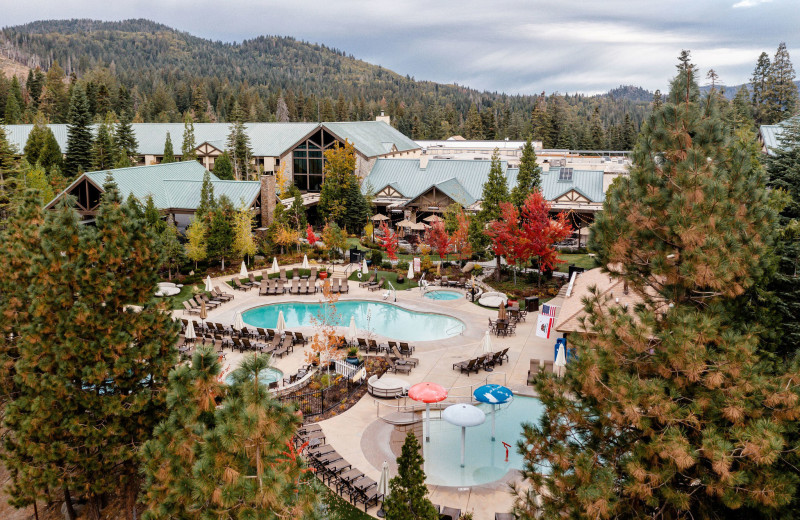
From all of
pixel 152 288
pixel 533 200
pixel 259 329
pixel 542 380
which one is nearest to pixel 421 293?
pixel 533 200

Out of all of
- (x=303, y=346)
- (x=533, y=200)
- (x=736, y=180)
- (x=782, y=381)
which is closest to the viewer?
(x=782, y=381)

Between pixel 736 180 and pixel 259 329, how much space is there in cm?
1896

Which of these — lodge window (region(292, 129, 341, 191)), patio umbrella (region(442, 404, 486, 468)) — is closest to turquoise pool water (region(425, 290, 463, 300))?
patio umbrella (region(442, 404, 486, 468))

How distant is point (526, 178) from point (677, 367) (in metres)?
28.2

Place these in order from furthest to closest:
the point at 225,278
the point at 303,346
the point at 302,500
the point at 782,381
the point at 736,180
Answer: the point at 225,278, the point at 303,346, the point at 736,180, the point at 782,381, the point at 302,500

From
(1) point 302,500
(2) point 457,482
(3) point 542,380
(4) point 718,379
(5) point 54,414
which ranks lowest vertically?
(2) point 457,482

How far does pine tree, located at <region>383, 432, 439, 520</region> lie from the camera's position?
1016cm

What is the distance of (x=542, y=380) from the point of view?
9.43 m

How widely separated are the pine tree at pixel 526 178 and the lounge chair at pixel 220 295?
16561 millimetres

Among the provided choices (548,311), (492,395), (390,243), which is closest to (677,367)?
(492,395)

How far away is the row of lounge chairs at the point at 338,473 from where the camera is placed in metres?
13.6

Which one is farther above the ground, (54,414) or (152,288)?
(152,288)

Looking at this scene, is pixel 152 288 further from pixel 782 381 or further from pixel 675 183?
pixel 782 381

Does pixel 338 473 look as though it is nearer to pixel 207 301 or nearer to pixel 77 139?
pixel 207 301
